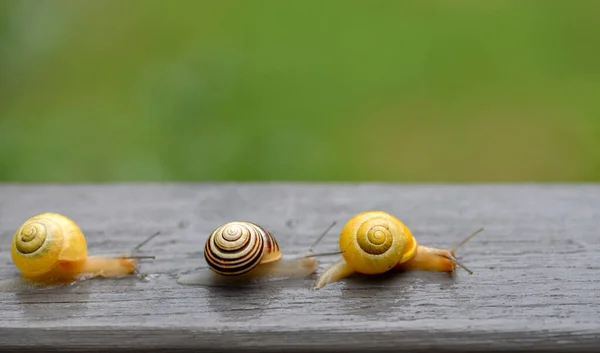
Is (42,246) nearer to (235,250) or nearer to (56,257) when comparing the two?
(56,257)

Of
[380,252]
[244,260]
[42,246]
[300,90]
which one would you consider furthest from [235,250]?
[300,90]

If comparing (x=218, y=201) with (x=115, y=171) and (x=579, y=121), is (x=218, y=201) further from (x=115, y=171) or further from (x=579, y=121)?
(x=579, y=121)

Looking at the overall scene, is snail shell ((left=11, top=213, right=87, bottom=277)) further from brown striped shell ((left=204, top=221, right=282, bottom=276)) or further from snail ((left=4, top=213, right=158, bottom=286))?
brown striped shell ((left=204, top=221, right=282, bottom=276))

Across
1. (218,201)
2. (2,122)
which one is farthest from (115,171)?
(218,201)

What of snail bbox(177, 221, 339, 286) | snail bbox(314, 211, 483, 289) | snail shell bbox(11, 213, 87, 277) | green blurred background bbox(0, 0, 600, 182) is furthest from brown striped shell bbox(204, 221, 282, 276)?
green blurred background bbox(0, 0, 600, 182)

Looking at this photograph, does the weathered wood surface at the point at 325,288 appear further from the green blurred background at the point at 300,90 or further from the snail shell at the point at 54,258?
the green blurred background at the point at 300,90
